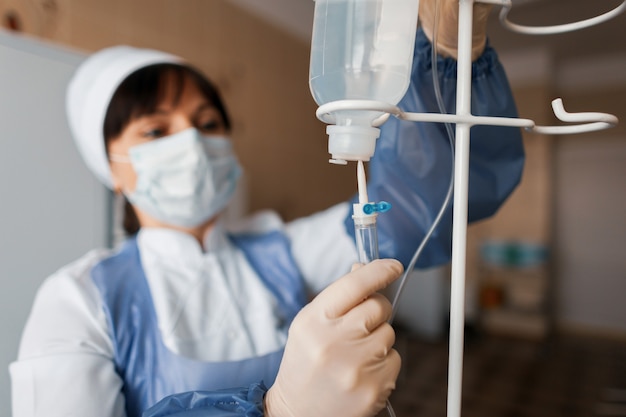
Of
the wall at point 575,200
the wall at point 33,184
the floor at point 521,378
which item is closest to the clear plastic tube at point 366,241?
the wall at point 33,184

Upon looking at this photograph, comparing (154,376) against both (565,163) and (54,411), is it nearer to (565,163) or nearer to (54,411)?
(54,411)

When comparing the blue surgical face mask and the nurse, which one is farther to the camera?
the blue surgical face mask

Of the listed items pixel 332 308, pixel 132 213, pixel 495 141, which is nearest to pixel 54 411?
pixel 332 308

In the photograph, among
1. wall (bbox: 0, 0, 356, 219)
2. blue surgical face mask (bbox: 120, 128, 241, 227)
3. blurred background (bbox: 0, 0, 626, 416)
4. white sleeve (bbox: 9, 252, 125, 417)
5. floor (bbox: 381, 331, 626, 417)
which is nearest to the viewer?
white sleeve (bbox: 9, 252, 125, 417)

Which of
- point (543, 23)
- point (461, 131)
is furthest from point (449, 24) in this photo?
point (543, 23)

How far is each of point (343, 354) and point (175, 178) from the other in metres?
0.54

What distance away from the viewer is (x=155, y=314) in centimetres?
67

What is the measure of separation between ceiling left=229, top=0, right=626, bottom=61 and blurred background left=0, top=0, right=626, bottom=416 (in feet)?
0.04

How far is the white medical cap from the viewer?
81 centimetres

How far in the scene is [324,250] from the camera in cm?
88

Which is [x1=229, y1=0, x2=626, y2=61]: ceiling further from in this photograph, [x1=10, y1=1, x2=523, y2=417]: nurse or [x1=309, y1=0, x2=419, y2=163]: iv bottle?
[x1=309, y1=0, x2=419, y2=163]: iv bottle

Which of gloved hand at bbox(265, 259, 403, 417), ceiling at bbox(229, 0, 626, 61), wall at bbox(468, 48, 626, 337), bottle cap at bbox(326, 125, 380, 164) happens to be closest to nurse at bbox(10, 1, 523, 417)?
gloved hand at bbox(265, 259, 403, 417)

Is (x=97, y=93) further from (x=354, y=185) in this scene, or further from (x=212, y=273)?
(x=354, y=185)

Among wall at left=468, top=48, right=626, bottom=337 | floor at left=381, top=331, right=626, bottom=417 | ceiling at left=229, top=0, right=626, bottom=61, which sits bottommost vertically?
floor at left=381, top=331, right=626, bottom=417
